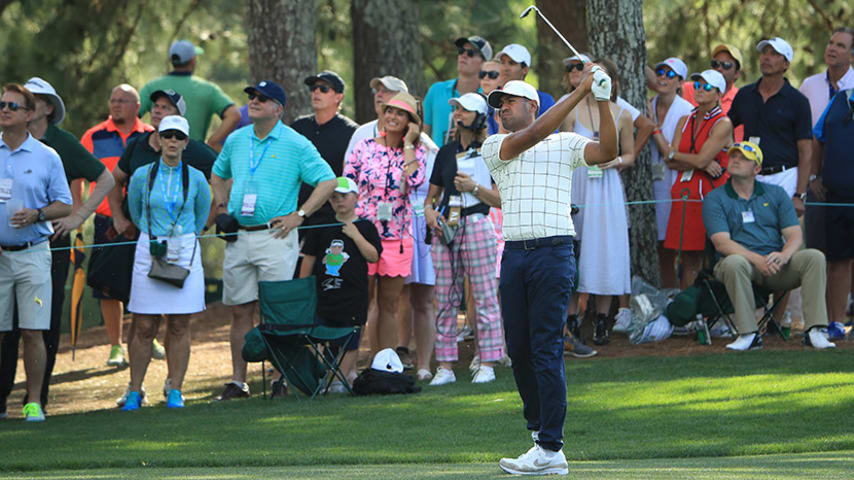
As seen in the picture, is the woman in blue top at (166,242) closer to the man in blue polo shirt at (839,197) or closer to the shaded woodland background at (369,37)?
the shaded woodland background at (369,37)

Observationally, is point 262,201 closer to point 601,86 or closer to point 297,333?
point 297,333

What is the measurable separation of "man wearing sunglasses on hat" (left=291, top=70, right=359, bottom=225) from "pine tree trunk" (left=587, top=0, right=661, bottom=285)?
8.63ft

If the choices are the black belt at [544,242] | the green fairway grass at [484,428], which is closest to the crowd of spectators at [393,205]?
the green fairway grass at [484,428]

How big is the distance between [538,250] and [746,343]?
4.46m

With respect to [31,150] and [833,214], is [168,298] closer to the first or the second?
[31,150]

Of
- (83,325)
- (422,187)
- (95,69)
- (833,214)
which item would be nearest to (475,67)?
(422,187)

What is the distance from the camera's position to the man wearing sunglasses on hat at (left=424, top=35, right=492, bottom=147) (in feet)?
38.1

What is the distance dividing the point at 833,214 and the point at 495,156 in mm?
5411

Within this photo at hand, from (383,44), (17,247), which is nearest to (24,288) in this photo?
(17,247)

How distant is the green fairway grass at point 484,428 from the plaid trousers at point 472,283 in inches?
12.7

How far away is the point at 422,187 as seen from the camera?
10.6 metres

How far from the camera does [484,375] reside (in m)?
9.95

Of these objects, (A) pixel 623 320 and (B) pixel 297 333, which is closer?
(B) pixel 297 333

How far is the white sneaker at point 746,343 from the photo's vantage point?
1060cm
